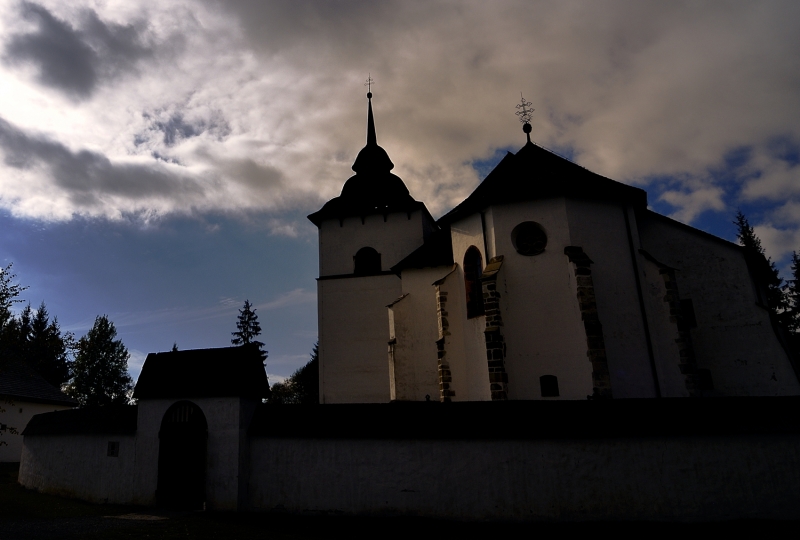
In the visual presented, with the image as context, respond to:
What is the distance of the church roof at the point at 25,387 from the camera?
26.3 metres

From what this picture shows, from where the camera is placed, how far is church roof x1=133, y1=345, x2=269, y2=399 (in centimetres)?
1230

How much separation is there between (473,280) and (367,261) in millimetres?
9465

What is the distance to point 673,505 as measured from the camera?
10.1 metres

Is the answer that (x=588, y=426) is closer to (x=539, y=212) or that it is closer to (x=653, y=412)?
(x=653, y=412)

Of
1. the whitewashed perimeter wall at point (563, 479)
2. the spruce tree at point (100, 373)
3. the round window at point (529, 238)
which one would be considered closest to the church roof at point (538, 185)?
the round window at point (529, 238)

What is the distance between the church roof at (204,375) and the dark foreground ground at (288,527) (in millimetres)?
2697

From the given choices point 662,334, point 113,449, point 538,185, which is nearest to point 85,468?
point 113,449

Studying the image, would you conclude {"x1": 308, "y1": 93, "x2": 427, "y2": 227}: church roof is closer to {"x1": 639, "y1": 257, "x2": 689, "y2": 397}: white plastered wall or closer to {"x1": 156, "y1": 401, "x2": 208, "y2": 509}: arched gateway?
{"x1": 639, "y1": 257, "x2": 689, "y2": 397}: white plastered wall

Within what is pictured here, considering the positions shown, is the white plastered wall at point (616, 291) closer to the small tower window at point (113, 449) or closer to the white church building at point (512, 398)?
the white church building at point (512, 398)

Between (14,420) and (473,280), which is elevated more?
(473,280)

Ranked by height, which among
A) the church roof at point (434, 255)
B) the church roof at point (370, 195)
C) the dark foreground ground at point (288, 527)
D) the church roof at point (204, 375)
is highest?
the church roof at point (370, 195)

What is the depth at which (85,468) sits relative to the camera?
538 inches

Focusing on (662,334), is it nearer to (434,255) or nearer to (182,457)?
(434,255)

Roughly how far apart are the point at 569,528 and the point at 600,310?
7.44 metres
